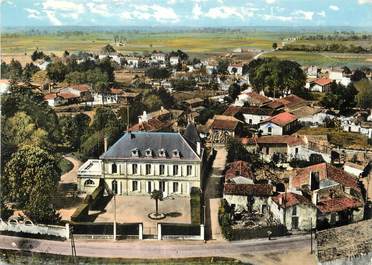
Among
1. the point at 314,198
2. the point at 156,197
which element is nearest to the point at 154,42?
the point at 156,197

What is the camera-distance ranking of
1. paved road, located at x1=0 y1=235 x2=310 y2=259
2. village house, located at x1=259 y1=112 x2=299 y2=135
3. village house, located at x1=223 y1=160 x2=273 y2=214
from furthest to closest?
village house, located at x1=259 y1=112 x2=299 y2=135 → village house, located at x1=223 y1=160 x2=273 y2=214 → paved road, located at x1=0 y1=235 x2=310 y2=259

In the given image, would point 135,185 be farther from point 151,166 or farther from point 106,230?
point 106,230

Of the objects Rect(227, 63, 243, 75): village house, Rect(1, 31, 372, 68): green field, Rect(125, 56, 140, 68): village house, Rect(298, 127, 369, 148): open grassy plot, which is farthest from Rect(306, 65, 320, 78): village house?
Rect(298, 127, 369, 148): open grassy plot

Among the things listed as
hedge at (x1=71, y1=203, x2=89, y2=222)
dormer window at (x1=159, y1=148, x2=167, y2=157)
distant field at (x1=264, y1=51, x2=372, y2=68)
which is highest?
distant field at (x1=264, y1=51, x2=372, y2=68)

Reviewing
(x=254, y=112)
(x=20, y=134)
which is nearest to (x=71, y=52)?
(x=254, y=112)

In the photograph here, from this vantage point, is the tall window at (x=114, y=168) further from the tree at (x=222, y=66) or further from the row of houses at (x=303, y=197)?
the tree at (x=222, y=66)

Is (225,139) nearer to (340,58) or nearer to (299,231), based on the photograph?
(299,231)

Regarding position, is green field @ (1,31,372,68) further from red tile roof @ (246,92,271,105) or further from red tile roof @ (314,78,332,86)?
red tile roof @ (246,92,271,105)
